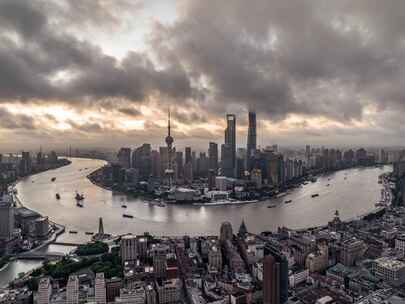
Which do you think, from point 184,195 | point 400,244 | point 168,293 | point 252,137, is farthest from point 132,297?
point 252,137

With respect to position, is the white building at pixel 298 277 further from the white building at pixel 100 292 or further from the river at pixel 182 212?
the river at pixel 182 212

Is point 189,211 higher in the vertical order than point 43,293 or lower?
higher

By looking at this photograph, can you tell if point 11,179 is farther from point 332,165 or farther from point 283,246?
point 332,165

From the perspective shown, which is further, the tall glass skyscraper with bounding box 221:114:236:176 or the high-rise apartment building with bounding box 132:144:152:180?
the tall glass skyscraper with bounding box 221:114:236:176

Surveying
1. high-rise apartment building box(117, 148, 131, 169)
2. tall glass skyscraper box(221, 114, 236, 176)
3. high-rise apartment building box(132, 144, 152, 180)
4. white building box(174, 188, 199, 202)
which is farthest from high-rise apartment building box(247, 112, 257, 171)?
high-rise apartment building box(117, 148, 131, 169)

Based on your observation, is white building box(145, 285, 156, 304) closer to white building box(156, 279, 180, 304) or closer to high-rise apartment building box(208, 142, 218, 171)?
white building box(156, 279, 180, 304)

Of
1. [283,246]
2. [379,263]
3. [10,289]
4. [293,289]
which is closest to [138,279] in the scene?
[10,289]

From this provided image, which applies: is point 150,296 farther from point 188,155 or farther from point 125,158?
point 125,158
